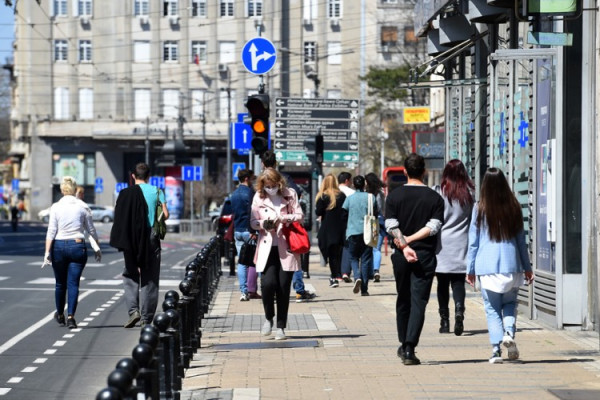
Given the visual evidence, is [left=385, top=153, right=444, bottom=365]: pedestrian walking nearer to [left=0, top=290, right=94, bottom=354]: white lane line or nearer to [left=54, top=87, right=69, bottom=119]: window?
[left=0, top=290, right=94, bottom=354]: white lane line

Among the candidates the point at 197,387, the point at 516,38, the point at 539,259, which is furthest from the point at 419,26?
the point at 197,387

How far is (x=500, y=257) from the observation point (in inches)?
478

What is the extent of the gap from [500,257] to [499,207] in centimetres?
41

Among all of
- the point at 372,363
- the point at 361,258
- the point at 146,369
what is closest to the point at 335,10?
the point at 361,258

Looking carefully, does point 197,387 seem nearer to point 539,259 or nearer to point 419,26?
point 539,259

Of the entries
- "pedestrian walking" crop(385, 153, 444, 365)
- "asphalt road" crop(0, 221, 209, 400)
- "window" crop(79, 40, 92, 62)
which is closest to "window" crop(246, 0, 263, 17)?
"window" crop(79, 40, 92, 62)

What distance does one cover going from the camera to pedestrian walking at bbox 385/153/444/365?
1212 cm

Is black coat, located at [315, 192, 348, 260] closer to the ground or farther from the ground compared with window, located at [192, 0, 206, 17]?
closer to the ground

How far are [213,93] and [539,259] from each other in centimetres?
7488

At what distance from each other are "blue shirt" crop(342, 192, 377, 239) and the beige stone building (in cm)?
6707

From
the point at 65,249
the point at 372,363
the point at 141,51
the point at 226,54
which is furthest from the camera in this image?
the point at 226,54

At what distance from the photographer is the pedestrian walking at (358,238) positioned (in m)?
21.8

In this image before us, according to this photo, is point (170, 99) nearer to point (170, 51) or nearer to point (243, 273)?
point (170, 51)

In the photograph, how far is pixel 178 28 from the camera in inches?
3561
